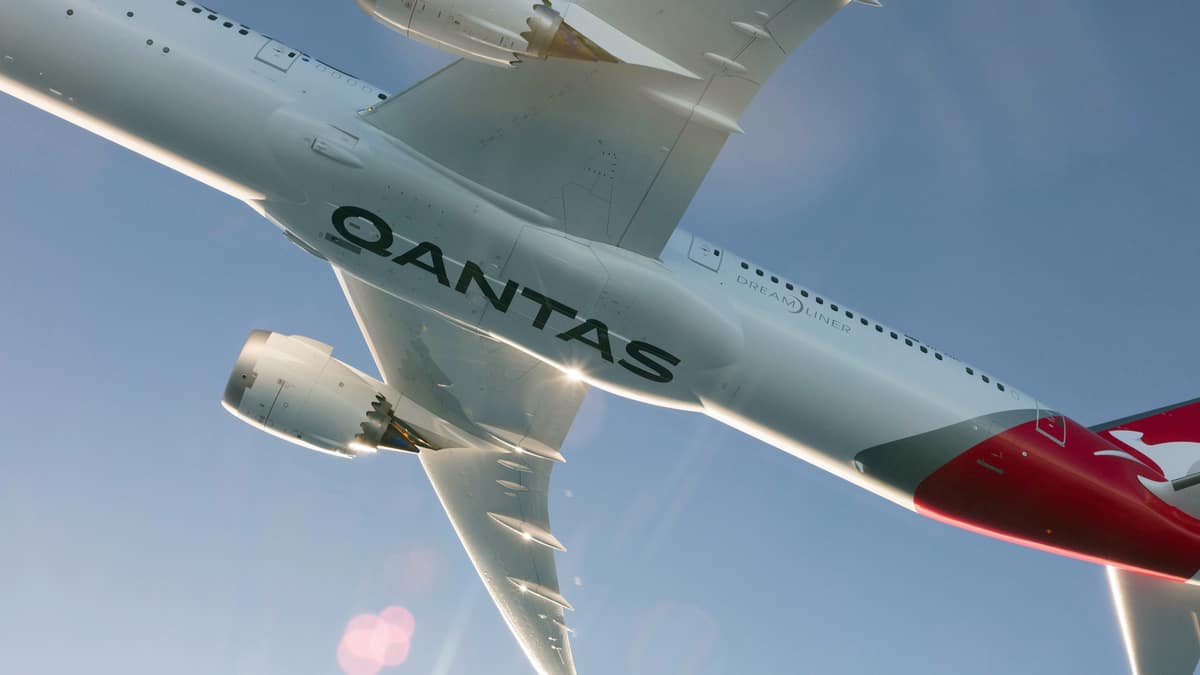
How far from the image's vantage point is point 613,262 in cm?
1634

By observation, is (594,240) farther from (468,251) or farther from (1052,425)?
(1052,425)

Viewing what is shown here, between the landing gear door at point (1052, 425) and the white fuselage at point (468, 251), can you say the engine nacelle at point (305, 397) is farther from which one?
the landing gear door at point (1052, 425)

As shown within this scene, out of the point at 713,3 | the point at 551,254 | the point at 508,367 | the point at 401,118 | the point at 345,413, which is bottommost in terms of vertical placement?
the point at 345,413

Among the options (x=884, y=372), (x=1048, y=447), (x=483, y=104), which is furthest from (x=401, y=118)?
(x=1048, y=447)

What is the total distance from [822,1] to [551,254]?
6.00 m

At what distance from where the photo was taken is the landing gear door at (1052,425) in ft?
58.5

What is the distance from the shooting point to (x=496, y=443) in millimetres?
21688

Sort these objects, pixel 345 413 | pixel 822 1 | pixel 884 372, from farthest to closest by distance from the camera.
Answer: pixel 345 413 → pixel 884 372 → pixel 822 1

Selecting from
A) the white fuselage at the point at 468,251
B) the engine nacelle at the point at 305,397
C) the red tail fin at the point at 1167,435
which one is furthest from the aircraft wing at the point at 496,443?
the red tail fin at the point at 1167,435

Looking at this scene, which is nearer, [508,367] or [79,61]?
[79,61]

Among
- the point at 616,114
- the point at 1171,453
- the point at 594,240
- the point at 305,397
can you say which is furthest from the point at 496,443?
the point at 1171,453

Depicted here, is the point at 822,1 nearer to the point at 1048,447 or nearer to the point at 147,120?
the point at 1048,447

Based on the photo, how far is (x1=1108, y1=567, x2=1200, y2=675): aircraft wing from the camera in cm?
1872

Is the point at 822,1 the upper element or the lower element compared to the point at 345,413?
upper
